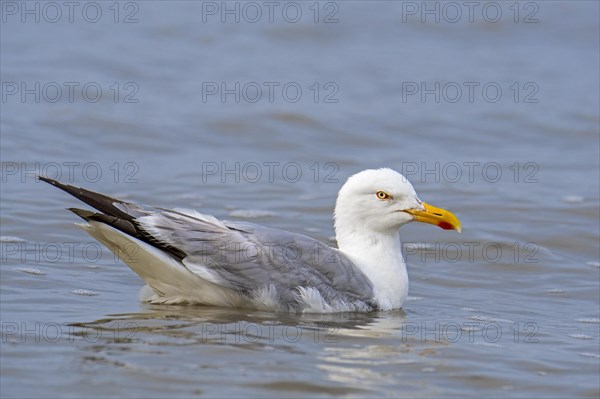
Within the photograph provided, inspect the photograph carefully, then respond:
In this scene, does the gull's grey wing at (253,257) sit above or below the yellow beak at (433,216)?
below

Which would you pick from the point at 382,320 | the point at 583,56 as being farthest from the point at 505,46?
the point at 382,320

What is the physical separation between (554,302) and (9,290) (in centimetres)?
411

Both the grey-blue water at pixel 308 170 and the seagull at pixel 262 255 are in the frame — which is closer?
the grey-blue water at pixel 308 170

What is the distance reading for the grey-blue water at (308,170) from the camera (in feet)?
23.9

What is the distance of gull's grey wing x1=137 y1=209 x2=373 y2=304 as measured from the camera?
841cm

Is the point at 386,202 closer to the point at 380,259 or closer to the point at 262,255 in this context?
the point at 380,259

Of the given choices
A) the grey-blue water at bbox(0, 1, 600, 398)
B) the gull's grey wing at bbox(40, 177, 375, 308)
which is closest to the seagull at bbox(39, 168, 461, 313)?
the gull's grey wing at bbox(40, 177, 375, 308)

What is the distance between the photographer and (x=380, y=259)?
922cm

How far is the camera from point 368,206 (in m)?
9.23

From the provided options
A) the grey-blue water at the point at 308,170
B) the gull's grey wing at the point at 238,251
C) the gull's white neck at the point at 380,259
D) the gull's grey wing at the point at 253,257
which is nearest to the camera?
the grey-blue water at the point at 308,170

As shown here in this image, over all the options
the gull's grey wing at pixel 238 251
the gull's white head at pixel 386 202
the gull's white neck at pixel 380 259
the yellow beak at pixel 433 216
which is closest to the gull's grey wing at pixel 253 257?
the gull's grey wing at pixel 238 251

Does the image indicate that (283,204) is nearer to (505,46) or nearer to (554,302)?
(554,302)

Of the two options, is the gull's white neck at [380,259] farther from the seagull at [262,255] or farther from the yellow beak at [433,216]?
the yellow beak at [433,216]

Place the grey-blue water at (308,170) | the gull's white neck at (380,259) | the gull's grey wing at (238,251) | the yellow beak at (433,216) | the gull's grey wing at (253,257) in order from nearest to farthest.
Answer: the grey-blue water at (308,170) < the gull's grey wing at (238,251) < the gull's grey wing at (253,257) < the gull's white neck at (380,259) < the yellow beak at (433,216)
